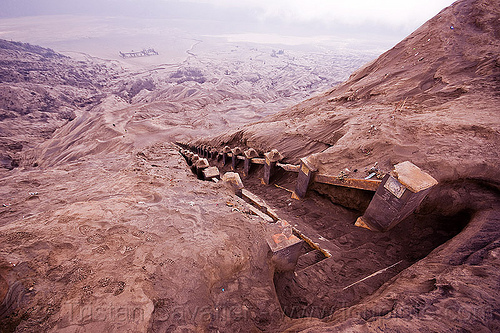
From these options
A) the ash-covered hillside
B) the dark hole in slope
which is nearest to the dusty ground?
A: the dark hole in slope

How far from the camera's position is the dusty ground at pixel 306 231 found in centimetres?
182

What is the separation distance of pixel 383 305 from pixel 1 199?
7771 mm

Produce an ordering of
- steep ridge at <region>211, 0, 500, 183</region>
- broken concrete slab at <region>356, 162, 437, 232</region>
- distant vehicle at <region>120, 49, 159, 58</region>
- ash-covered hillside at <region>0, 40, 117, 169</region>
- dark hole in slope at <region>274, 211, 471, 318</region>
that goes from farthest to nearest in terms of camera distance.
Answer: distant vehicle at <region>120, 49, 159, 58</region>
ash-covered hillside at <region>0, 40, 117, 169</region>
steep ridge at <region>211, 0, 500, 183</region>
broken concrete slab at <region>356, 162, 437, 232</region>
dark hole in slope at <region>274, 211, 471, 318</region>

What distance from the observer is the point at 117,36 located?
6253 centimetres

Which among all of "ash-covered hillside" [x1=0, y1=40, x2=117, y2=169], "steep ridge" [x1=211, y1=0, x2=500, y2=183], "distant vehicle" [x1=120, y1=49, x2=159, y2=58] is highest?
"distant vehicle" [x1=120, y1=49, x2=159, y2=58]

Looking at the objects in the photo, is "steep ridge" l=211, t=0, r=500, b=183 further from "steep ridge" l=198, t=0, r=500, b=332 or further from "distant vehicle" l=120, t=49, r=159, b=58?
"distant vehicle" l=120, t=49, r=159, b=58

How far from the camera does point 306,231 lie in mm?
3867

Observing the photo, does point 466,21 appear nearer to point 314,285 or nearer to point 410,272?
point 410,272

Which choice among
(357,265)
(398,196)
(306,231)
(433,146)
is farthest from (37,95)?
(433,146)

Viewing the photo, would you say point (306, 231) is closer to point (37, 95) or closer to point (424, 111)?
point (424, 111)

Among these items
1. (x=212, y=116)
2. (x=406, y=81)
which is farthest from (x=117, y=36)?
(x=406, y=81)

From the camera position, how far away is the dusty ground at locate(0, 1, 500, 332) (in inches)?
71.7

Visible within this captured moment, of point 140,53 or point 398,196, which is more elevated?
point 140,53

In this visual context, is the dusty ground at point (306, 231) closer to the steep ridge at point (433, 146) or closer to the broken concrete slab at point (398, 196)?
the steep ridge at point (433, 146)
